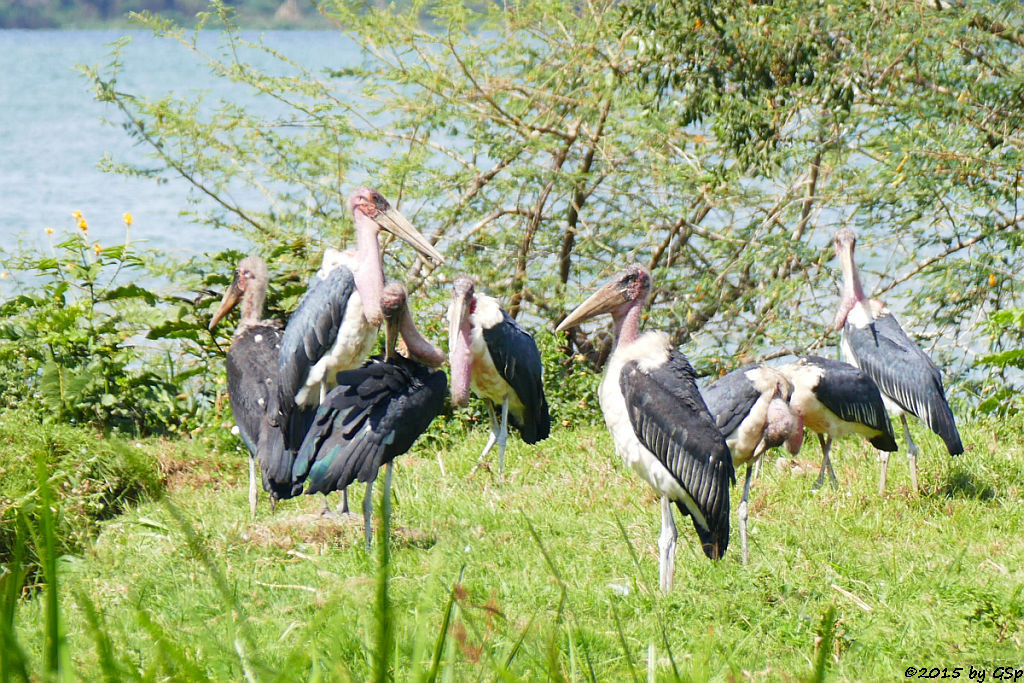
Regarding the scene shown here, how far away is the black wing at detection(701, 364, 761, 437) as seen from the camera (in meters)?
4.38

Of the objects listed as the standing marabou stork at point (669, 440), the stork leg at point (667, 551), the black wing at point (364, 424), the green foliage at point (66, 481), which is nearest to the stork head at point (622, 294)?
the standing marabou stork at point (669, 440)

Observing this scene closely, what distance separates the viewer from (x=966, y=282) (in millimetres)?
6035

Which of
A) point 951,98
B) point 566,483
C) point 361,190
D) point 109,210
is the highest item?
point 951,98

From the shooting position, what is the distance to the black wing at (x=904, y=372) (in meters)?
5.20

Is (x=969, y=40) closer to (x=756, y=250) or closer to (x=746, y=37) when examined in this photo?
(x=746, y=37)

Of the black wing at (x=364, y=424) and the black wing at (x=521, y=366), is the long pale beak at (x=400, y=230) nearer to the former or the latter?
the black wing at (x=521, y=366)

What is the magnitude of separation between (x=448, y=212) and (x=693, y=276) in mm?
1758

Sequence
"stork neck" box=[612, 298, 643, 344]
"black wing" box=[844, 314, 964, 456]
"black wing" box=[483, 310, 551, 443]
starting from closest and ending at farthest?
"stork neck" box=[612, 298, 643, 344] → "black wing" box=[844, 314, 964, 456] → "black wing" box=[483, 310, 551, 443]

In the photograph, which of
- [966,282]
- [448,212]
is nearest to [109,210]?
[448,212]

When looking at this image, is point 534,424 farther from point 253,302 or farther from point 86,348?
point 86,348

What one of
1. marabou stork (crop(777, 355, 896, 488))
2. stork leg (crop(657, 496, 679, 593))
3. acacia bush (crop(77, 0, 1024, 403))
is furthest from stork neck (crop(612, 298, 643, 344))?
acacia bush (crop(77, 0, 1024, 403))

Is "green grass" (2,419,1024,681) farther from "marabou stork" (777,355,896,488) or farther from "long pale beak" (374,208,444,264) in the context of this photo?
"long pale beak" (374,208,444,264)

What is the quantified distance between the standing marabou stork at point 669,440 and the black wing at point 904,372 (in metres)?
1.81

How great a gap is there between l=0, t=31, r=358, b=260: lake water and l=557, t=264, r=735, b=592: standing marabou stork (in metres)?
4.19
